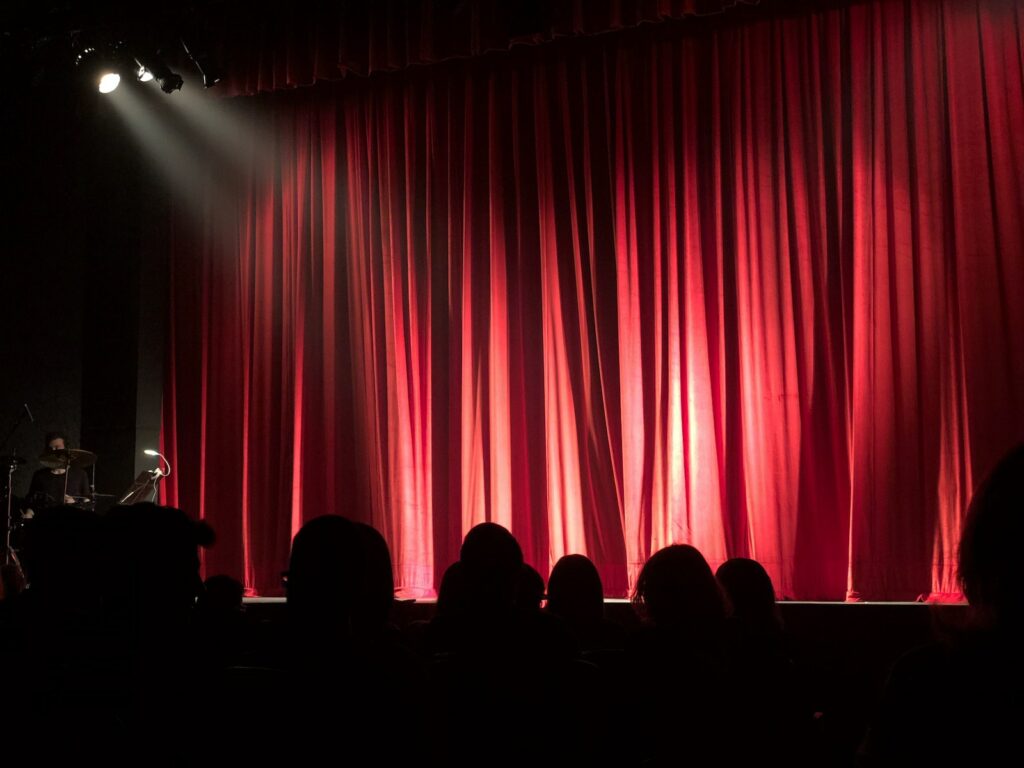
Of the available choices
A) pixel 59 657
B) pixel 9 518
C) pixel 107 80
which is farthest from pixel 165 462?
pixel 59 657

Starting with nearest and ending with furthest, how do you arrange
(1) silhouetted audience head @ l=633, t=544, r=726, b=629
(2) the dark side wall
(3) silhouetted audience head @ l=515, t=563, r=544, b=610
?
(1) silhouetted audience head @ l=633, t=544, r=726, b=629
(3) silhouetted audience head @ l=515, t=563, r=544, b=610
(2) the dark side wall

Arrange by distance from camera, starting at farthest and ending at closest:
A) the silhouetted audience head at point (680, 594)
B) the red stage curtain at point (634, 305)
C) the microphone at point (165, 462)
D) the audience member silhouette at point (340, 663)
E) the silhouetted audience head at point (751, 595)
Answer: the microphone at point (165, 462) → the red stage curtain at point (634, 305) → the silhouetted audience head at point (751, 595) → the silhouetted audience head at point (680, 594) → the audience member silhouette at point (340, 663)

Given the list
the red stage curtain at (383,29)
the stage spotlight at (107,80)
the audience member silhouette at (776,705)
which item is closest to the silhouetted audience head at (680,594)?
the audience member silhouette at (776,705)

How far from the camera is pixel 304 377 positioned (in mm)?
7258

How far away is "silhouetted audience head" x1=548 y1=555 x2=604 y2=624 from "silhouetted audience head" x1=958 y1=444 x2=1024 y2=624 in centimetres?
235

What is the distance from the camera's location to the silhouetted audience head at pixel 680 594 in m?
2.39

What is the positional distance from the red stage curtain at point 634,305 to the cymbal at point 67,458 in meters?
0.62

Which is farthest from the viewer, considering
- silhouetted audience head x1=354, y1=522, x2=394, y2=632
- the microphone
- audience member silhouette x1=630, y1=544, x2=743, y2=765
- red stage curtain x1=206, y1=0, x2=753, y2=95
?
the microphone

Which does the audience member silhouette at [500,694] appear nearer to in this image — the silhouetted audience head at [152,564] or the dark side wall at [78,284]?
the silhouetted audience head at [152,564]

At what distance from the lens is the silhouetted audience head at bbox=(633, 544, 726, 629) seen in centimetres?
239

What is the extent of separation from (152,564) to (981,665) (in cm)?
182

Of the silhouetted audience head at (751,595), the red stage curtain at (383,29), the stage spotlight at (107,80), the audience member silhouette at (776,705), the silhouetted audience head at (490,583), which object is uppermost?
the red stage curtain at (383,29)

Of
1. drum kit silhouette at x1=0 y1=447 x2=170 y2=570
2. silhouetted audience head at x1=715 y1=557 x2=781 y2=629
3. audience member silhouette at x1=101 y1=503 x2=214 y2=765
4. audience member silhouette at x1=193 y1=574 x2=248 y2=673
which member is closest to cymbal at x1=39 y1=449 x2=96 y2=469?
drum kit silhouette at x1=0 y1=447 x2=170 y2=570

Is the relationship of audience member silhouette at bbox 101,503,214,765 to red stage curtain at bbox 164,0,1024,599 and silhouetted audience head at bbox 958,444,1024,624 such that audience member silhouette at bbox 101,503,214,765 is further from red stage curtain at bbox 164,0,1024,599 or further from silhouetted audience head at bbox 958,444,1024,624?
red stage curtain at bbox 164,0,1024,599
